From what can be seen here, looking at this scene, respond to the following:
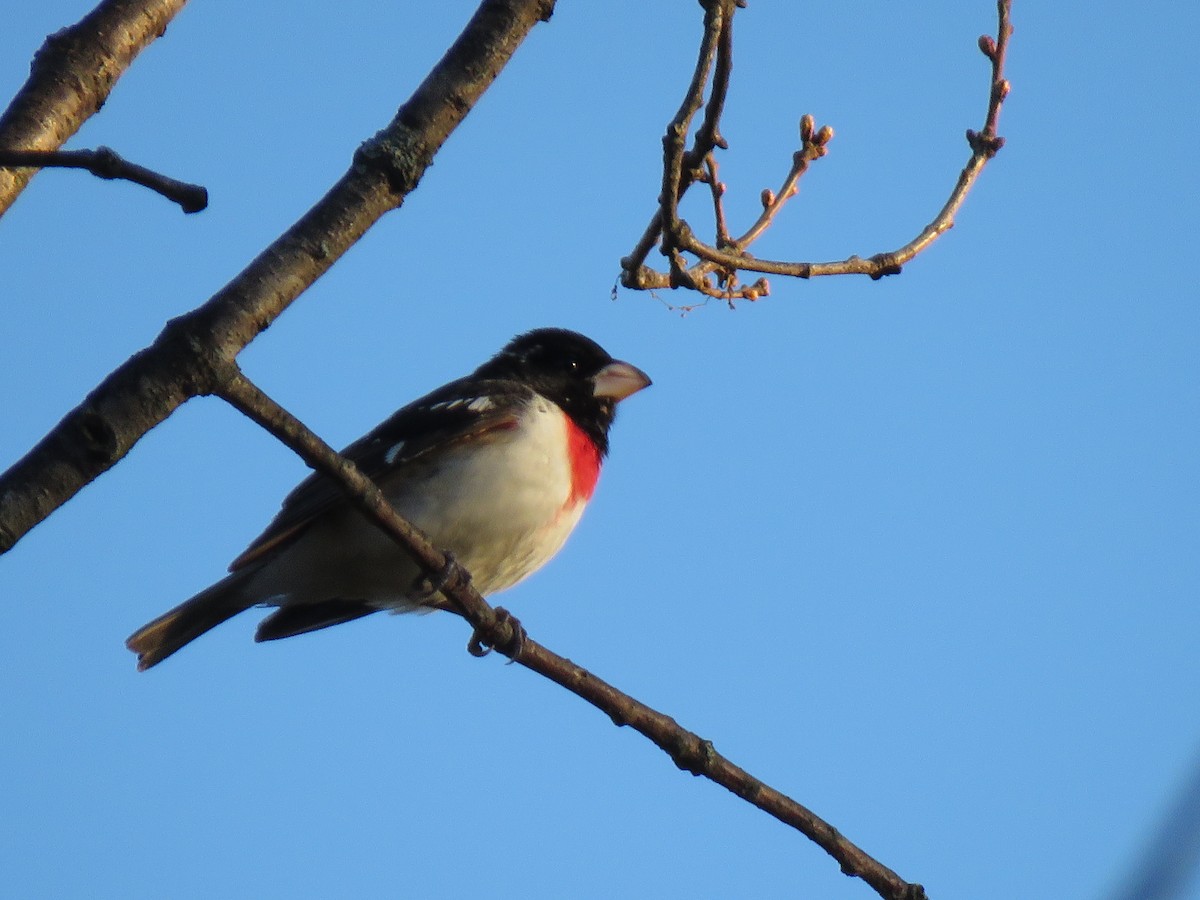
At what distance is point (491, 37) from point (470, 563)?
2.70m

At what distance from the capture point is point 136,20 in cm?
322

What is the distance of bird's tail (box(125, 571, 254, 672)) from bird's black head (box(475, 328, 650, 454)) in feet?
5.32

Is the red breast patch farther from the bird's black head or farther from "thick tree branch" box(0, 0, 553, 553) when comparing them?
"thick tree branch" box(0, 0, 553, 553)

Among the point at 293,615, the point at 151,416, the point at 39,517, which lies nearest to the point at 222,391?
the point at 151,416

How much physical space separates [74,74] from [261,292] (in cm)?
89

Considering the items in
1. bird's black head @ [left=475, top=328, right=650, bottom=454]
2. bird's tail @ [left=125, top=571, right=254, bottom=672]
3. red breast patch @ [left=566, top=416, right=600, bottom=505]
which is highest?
bird's black head @ [left=475, top=328, right=650, bottom=454]

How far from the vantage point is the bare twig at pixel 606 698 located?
278cm

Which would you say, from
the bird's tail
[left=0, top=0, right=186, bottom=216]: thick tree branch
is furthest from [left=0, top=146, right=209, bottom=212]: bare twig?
the bird's tail

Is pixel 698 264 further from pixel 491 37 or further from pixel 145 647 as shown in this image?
pixel 145 647

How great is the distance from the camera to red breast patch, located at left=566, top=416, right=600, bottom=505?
5.64 metres

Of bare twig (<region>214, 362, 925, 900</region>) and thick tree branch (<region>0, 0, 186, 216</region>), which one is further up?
thick tree branch (<region>0, 0, 186, 216</region>)

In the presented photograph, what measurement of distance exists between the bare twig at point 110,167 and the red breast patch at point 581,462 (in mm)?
3274

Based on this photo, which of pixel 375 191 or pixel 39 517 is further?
pixel 375 191

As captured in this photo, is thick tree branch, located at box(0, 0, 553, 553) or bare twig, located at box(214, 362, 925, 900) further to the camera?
bare twig, located at box(214, 362, 925, 900)
